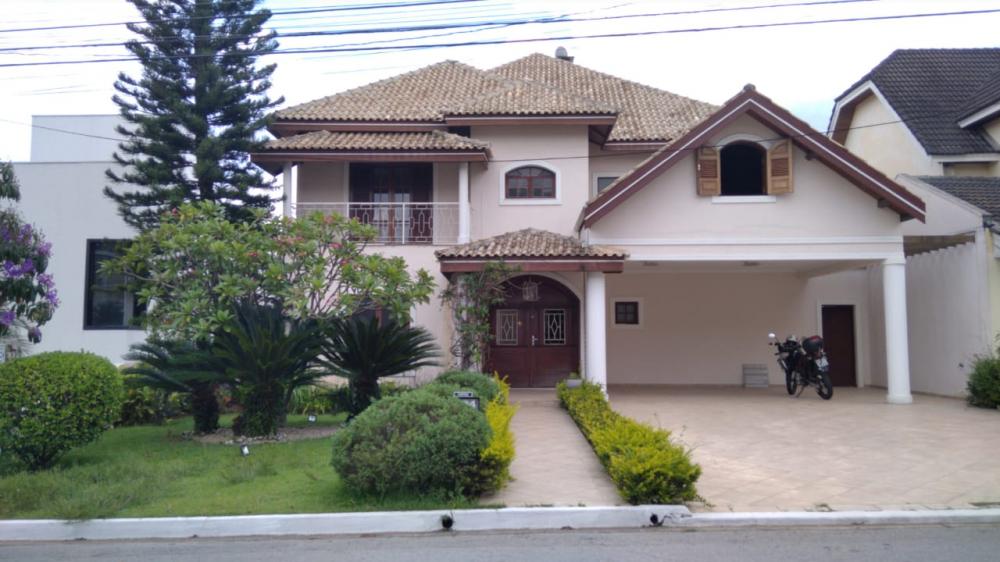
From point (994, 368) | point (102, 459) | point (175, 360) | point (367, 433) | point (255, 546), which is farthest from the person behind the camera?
point (994, 368)

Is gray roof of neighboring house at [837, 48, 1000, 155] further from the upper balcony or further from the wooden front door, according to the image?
the upper balcony

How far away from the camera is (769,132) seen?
15156mm

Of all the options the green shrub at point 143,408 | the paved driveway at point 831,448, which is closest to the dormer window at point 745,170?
the paved driveway at point 831,448

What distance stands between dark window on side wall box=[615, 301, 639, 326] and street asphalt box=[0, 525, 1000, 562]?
11.6 meters

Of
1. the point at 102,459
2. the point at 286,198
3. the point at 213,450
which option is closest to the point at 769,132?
the point at 286,198

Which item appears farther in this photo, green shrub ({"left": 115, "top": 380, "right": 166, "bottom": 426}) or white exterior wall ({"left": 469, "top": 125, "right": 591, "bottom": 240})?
white exterior wall ({"left": 469, "top": 125, "right": 591, "bottom": 240})

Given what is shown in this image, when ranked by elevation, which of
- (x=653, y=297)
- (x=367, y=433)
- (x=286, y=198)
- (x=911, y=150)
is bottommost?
(x=367, y=433)

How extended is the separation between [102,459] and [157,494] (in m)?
2.34

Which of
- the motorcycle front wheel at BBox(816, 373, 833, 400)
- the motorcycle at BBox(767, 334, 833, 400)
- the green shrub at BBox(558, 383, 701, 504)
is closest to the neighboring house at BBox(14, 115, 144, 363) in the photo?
the green shrub at BBox(558, 383, 701, 504)

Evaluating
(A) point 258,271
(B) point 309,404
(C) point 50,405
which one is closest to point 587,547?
(C) point 50,405

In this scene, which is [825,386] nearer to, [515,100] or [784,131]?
[784,131]

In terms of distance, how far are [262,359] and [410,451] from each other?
410 centimetres

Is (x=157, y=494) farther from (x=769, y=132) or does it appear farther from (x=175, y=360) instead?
(x=769, y=132)

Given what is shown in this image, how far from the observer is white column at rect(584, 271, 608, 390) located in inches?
582
